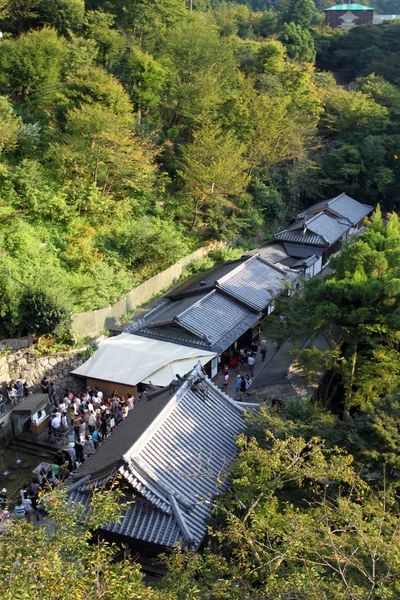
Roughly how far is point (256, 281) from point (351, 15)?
56.9 metres

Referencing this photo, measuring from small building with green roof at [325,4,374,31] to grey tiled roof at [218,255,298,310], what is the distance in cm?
5356

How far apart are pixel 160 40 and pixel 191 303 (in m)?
25.9

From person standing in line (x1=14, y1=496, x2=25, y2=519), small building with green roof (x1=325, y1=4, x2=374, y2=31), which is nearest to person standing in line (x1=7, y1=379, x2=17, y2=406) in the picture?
person standing in line (x1=14, y1=496, x2=25, y2=519)

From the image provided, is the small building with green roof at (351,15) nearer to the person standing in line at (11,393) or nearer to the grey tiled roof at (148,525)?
the person standing in line at (11,393)

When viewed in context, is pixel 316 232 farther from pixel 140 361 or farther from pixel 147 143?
pixel 140 361

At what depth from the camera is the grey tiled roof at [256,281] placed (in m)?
25.0

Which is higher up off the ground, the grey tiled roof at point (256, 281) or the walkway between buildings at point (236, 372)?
the grey tiled roof at point (256, 281)

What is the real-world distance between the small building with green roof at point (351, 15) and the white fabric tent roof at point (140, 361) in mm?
62037

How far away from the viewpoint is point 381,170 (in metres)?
39.9

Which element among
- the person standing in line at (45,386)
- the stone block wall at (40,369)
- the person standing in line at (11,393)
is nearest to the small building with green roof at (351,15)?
the stone block wall at (40,369)

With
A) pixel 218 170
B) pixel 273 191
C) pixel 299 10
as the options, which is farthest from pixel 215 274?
pixel 299 10

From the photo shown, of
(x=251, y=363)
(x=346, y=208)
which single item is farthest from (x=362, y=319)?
(x=346, y=208)

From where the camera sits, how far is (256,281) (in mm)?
26641

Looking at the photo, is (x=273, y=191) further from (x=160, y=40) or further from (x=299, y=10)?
(x=299, y=10)
